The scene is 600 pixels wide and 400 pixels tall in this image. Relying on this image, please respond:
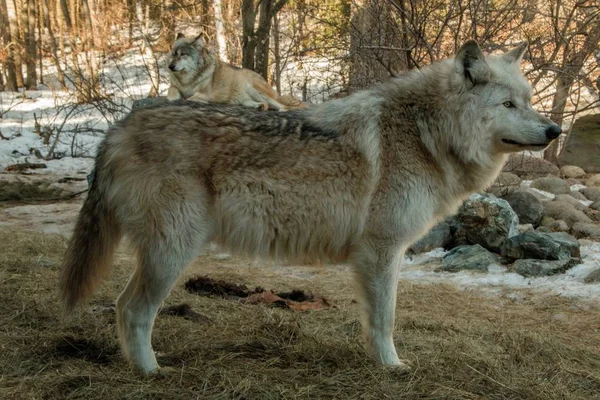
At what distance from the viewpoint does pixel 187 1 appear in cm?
2352

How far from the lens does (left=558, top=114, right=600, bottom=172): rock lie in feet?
42.2

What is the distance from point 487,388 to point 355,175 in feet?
4.52

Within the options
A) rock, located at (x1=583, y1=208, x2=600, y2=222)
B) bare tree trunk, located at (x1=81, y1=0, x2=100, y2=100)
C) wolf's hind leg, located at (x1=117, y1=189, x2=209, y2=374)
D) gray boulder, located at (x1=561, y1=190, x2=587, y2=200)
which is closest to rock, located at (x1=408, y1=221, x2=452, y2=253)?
rock, located at (x1=583, y1=208, x2=600, y2=222)

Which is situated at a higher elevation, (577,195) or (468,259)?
(577,195)

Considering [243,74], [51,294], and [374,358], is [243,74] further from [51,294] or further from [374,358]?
[374,358]

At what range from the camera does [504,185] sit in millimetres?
9609

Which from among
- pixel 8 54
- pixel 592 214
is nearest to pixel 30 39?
pixel 8 54

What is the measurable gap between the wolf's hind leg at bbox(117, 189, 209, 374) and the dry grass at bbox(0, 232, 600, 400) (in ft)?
0.53

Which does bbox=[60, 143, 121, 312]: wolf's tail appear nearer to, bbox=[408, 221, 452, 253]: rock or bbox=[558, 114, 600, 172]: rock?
A: bbox=[408, 221, 452, 253]: rock

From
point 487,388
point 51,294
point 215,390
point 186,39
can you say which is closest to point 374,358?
point 487,388

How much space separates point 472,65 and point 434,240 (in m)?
4.24

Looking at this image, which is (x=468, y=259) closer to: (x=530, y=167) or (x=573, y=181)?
(x=530, y=167)

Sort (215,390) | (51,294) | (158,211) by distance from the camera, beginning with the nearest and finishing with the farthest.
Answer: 1. (215,390)
2. (158,211)
3. (51,294)

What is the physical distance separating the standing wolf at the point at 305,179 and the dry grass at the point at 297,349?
0.30 metres
